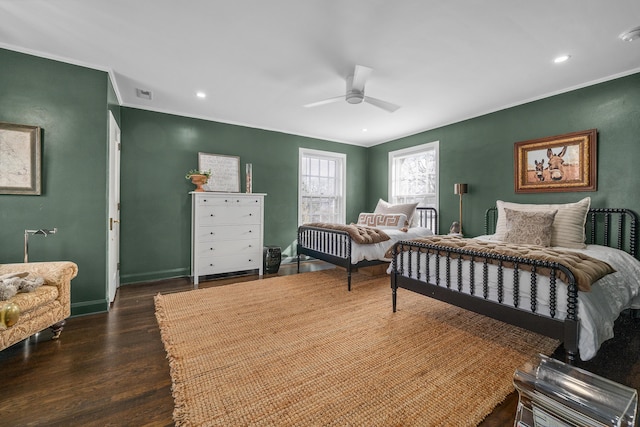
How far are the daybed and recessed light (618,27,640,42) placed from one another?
4.87 metres

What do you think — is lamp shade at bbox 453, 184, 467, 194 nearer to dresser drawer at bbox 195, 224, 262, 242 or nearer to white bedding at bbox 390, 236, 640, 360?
white bedding at bbox 390, 236, 640, 360

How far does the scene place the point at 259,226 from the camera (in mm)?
4391

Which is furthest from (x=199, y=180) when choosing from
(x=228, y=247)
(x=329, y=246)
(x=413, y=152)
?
(x=413, y=152)

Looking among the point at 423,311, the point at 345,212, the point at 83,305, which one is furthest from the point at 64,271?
the point at 345,212

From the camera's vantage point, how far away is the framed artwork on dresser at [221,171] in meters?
4.39

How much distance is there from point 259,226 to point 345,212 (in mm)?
2196

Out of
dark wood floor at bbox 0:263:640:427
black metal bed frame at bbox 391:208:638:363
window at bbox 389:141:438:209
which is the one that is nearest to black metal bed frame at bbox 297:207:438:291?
window at bbox 389:141:438:209

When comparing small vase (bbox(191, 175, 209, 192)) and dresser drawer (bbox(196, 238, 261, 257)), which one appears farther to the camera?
small vase (bbox(191, 175, 209, 192))

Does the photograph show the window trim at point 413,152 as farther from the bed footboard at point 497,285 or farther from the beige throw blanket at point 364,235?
the bed footboard at point 497,285

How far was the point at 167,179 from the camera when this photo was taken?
4.12 metres

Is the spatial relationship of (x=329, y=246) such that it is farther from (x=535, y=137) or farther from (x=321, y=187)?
(x=535, y=137)

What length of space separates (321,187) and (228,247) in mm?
2387

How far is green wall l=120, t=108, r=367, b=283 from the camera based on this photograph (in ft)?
12.7

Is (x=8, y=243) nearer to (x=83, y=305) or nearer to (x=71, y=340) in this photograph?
(x=83, y=305)
